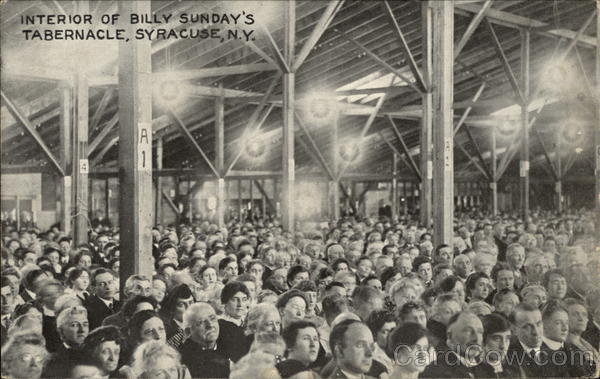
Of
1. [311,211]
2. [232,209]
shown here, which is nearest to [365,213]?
[311,211]

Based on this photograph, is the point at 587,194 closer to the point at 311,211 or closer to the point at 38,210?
the point at 311,211

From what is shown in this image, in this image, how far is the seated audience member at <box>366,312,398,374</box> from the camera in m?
4.96

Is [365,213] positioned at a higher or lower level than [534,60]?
lower

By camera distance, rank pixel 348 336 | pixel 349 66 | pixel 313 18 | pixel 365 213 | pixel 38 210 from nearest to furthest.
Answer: pixel 348 336, pixel 313 18, pixel 349 66, pixel 38 210, pixel 365 213

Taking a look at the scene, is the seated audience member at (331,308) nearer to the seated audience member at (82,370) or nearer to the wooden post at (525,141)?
the seated audience member at (82,370)

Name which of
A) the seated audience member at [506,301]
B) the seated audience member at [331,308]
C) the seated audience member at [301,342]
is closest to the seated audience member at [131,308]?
the seated audience member at [301,342]

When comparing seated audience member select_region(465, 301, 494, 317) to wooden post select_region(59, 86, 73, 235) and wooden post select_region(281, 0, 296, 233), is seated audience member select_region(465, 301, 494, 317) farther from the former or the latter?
wooden post select_region(59, 86, 73, 235)

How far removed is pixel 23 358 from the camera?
4484 millimetres

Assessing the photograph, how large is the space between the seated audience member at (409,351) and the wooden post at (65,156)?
982cm

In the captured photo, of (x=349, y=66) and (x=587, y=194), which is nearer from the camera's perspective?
(x=349, y=66)

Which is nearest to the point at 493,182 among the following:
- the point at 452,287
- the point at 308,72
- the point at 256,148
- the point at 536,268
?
the point at 256,148

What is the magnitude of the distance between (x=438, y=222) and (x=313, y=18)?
7.25 m

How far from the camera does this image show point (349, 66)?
19.7m

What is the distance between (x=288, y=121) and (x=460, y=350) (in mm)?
7945
